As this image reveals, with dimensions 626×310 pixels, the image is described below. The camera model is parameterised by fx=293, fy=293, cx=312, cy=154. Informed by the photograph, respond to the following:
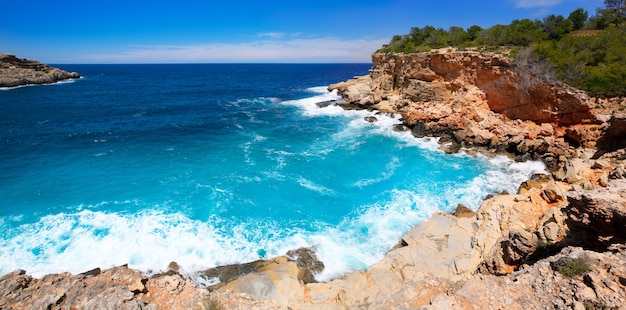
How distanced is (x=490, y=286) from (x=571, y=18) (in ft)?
158

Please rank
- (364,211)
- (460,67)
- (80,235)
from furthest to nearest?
(460,67) → (364,211) → (80,235)

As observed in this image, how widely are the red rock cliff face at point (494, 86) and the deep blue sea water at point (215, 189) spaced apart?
20.7 ft

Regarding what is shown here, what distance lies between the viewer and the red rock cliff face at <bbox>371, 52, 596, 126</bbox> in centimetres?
2703

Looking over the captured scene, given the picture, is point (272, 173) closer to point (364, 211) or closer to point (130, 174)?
point (364, 211)

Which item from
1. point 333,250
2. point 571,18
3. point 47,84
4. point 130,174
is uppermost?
point 571,18

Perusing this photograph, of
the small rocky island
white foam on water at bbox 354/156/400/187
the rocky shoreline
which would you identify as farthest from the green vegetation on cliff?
the small rocky island

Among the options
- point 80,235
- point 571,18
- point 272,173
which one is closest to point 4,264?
point 80,235

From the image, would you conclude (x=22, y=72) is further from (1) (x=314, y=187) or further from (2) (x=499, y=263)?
(2) (x=499, y=263)

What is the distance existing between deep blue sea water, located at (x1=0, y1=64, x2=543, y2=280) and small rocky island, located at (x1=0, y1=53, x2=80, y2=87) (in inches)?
2021

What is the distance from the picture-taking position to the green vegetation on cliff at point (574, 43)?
86.8 ft

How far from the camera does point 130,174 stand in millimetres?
25266

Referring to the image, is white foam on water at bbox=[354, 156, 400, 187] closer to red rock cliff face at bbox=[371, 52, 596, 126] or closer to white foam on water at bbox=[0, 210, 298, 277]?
white foam on water at bbox=[0, 210, 298, 277]

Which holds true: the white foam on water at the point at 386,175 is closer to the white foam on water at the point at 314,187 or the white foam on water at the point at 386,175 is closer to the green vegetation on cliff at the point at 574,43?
the white foam on water at the point at 314,187

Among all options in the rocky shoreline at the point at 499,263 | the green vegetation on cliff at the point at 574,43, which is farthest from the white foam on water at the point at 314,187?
the green vegetation on cliff at the point at 574,43
